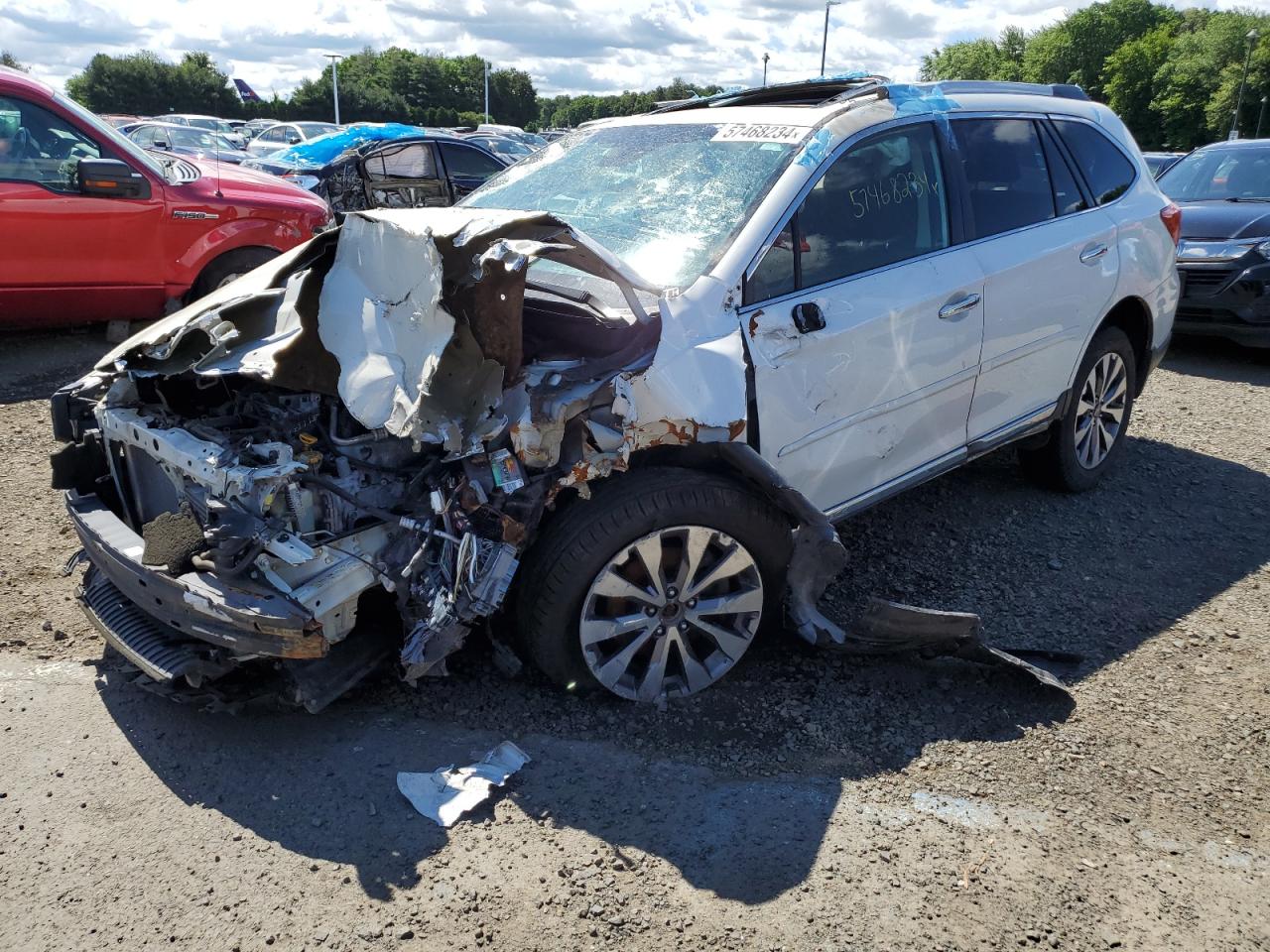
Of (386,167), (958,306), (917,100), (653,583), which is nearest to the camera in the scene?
(653,583)

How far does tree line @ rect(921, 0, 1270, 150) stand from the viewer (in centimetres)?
5872

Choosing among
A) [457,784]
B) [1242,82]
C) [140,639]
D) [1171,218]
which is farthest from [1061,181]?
[1242,82]

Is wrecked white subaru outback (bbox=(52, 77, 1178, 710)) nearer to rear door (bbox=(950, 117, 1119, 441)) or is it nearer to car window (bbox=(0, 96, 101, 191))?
rear door (bbox=(950, 117, 1119, 441))

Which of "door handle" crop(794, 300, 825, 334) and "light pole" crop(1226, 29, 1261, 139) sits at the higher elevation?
"light pole" crop(1226, 29, 1261, 139)

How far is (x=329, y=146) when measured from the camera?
12.2 meters

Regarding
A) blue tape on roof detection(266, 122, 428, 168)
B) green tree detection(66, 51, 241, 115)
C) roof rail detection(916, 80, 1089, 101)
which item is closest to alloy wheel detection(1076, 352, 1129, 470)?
roof rail detection(916, 80, 1089, 101)

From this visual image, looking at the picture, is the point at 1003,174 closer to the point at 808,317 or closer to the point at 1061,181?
the point at 1061,181

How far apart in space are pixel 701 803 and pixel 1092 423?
10.9ft

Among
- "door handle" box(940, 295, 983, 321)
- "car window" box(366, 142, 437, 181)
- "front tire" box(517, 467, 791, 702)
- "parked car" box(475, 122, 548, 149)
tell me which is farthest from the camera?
"parked car" box(475, 122, 548, 149)

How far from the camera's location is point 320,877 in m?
2.63

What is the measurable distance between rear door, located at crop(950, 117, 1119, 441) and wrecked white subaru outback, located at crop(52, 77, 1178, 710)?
0.02m

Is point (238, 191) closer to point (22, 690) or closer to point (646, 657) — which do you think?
point (22, 690)

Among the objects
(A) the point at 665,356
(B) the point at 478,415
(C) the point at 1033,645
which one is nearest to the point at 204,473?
(B) the point at 478,415

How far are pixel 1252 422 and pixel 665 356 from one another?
17.8 feet
